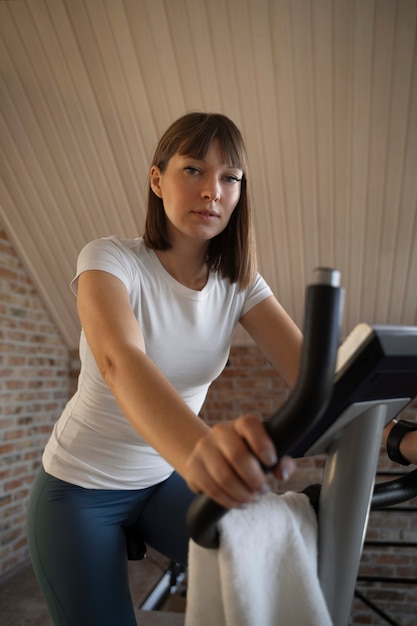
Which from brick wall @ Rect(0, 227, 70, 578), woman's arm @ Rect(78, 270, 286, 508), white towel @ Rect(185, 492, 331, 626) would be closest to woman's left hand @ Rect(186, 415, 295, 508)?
woman's arm @ Rect(78, 270, 286, 508)

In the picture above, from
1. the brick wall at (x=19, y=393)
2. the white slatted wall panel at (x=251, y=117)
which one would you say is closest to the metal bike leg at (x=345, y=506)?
the white slatted wall panel at (x=251, y=117)

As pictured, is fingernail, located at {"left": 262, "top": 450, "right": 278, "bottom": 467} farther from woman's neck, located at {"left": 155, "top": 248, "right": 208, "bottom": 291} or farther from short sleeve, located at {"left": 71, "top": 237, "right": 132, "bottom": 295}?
woman's neck, located at {"left": 155, "top": 248, "right": 208, "bottom": 291}

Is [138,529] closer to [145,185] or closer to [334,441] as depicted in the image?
[334,441]

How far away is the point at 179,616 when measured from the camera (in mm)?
3102

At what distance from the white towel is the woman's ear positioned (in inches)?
34.0

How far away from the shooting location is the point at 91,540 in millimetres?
1246

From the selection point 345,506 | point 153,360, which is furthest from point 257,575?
point 153,360

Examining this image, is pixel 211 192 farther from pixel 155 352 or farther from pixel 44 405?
pixel 44 405

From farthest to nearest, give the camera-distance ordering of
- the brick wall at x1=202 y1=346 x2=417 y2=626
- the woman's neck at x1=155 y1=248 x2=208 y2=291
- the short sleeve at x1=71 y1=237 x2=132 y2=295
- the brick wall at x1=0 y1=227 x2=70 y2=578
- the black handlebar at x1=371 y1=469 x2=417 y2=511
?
the brick wall at x1=202 y1=346 x2=417 y2=626 < the brick wall at x1=0 y1=227 x2=70 y2=578 < the woman's neck at x1=155 y1=248 x2=208 y2=291 < the short sleeve at x1=71 y1=237 x2=132 y2=295 < the black handlebar at x1=371 y1=469 x2=417 y2=511

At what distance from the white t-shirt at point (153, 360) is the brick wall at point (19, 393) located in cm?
245

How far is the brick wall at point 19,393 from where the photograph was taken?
3.58 metres

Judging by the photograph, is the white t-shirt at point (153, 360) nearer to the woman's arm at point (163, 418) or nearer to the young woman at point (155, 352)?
the young woman at point (155, 352)

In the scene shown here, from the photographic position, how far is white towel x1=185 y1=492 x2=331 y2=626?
74 cm

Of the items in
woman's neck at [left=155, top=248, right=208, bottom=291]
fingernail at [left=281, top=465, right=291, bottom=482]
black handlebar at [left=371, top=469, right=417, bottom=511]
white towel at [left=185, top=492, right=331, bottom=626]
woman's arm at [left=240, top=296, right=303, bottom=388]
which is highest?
woman's neck at [left=155, top=248, right=208, bottom=291]
